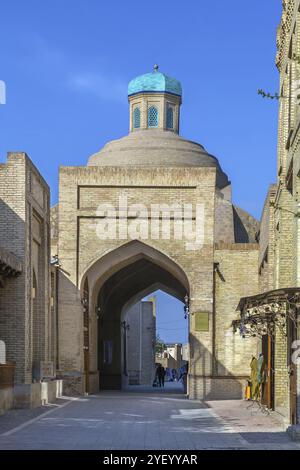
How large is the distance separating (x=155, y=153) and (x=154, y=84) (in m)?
→ 4.31

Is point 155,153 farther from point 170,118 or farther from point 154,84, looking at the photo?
point 154,84

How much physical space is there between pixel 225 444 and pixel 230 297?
13754 mm

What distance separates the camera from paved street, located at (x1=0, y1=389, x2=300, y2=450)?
1123 centimetres

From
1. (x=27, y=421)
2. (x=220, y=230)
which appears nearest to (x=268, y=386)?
(x=27, y=421)

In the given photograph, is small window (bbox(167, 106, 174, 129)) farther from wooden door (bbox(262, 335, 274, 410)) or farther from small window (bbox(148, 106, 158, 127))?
wooden door (bbox(262, 335, 274, 410))

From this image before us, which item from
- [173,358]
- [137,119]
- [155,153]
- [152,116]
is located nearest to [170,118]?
[152,116]

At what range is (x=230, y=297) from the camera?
24.9m

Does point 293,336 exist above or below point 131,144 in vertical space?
below

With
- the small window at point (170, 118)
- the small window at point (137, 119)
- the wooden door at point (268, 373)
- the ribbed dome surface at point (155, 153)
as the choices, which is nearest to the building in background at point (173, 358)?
the small window at point (137, 119)

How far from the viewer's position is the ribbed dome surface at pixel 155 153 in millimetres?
32594

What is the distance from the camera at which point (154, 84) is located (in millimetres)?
36125

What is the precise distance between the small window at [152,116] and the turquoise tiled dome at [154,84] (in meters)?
0.69

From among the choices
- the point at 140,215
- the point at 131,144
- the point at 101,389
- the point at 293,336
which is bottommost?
the point at 101,389

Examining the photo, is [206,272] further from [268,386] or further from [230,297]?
[268,386]
